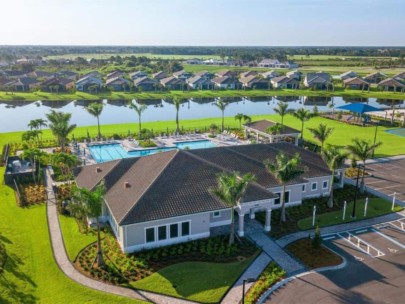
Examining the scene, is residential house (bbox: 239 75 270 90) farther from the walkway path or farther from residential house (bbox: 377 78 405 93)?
the walkway path

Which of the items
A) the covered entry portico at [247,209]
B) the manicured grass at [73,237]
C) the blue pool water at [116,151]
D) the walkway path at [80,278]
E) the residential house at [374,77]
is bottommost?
the walkway path at [80,278]

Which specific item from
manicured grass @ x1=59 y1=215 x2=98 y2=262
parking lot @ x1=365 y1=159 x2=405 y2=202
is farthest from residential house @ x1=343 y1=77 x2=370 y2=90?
manicured grass @ x1=59 y1=215 x2=98 y2=262

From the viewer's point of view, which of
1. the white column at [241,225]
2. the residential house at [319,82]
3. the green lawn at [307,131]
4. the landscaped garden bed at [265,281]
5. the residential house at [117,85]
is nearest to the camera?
the landscaped garden bed at [265,281]

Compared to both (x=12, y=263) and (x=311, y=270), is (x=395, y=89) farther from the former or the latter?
(x=12, y=263)

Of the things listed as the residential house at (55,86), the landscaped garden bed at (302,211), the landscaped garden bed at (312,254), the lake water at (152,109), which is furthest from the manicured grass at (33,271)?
the residential house at (55,86)

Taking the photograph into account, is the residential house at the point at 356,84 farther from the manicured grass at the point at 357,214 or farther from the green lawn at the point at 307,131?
the manicured grass at the point at 357,214

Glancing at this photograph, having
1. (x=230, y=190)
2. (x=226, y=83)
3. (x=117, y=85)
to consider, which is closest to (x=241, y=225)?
(x=230, y=190)
